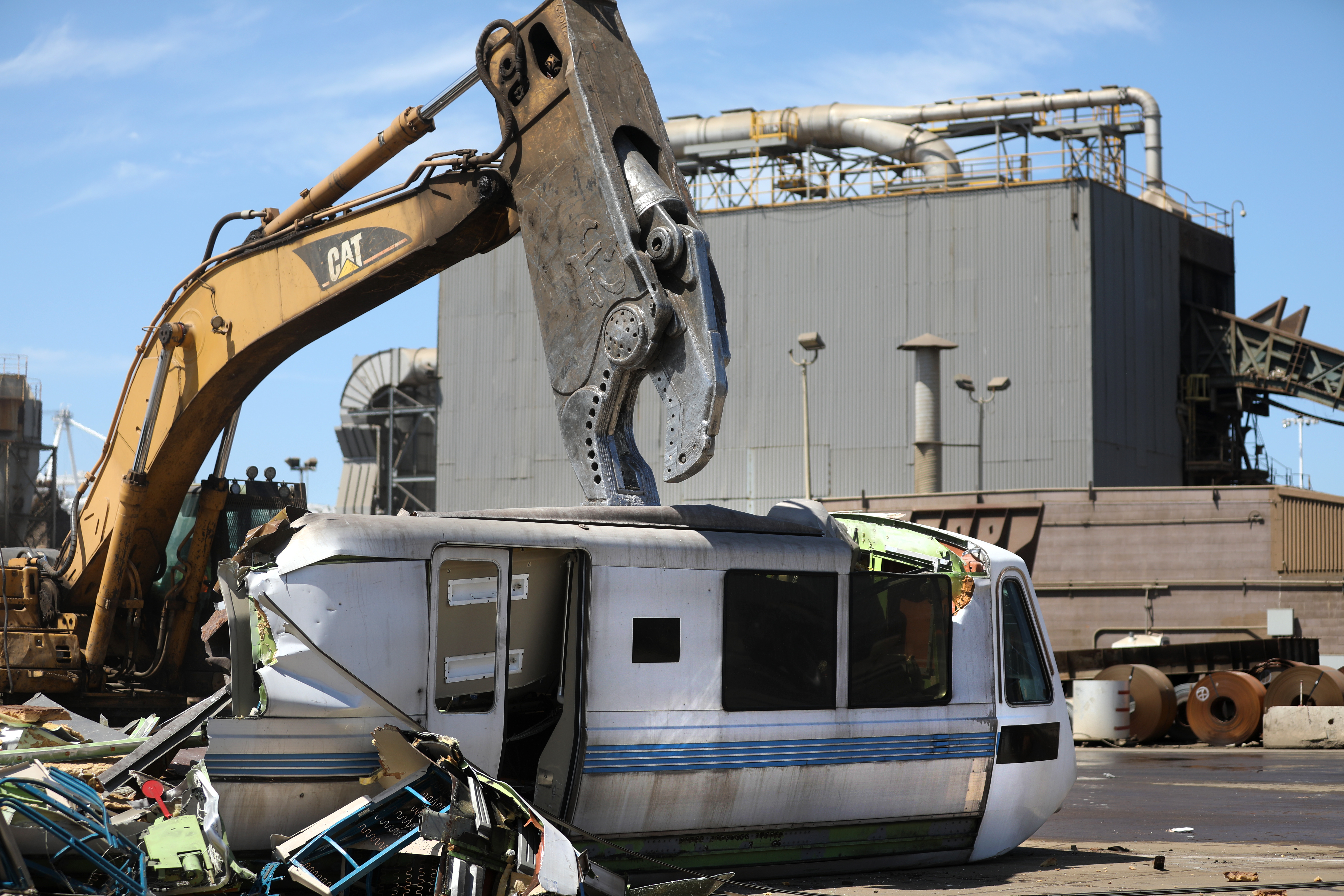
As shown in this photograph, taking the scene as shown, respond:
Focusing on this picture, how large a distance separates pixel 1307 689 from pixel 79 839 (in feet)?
72.1

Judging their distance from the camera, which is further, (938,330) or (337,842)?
(938,330)

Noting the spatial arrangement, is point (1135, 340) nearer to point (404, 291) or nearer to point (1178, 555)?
point (1178, 555)

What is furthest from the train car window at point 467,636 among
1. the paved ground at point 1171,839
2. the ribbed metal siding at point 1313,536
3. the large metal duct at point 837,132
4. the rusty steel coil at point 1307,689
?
the large metal duct at point 837,132

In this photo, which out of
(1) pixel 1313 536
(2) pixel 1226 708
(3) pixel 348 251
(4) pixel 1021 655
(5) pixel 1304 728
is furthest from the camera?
(1) pixel 1313 536

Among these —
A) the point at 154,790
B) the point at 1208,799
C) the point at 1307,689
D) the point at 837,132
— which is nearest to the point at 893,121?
the point at 837,132

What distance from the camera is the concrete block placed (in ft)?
73.0

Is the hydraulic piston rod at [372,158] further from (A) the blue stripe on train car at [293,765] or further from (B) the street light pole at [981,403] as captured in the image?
(B) the street light pole at [981,403]

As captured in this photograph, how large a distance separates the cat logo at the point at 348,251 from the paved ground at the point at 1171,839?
206 inches

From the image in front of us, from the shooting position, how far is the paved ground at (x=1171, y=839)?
27.5 feet

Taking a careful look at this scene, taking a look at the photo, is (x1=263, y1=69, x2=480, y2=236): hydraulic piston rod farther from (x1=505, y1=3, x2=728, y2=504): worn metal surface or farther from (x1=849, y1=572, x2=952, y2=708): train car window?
(x1=849, y1=572, x2=952, y2=708): train car window

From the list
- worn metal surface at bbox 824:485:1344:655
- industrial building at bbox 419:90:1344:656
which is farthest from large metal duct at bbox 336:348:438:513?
worn metal surface at bbox 824:485:1344:655

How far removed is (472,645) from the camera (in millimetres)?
7449

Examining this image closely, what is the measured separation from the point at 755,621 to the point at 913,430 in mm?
34664

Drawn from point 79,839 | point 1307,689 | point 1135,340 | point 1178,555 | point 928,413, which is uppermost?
point 1135,340
